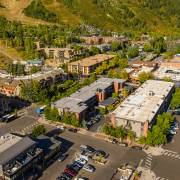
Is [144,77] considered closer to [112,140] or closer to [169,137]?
[169,137]

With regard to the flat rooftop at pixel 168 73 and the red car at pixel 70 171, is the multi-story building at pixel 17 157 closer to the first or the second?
the red car at pixel 70 171

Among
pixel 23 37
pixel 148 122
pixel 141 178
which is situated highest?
pixel 23 37

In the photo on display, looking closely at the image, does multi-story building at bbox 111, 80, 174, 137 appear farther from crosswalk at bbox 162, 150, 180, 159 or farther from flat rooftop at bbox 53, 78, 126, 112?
flat rooftop at bbox 53, 78, 126, 112

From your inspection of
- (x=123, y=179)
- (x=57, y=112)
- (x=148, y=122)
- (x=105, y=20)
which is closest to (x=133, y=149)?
(x=148, y=122)

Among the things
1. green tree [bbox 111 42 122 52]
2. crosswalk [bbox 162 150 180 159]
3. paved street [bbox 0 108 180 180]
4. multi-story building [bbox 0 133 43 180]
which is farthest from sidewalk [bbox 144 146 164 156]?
green tree [bbox 111 42 122 52]

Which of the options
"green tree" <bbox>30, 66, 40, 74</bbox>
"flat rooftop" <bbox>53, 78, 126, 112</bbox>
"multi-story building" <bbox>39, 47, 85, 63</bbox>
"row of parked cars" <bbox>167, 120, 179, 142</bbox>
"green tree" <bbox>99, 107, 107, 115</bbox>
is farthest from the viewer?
"multi-story building" <bbox>39, 47, 85, 63</bbox>

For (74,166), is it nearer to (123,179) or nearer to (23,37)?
(123,179)
